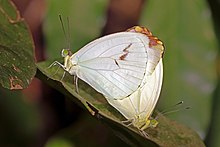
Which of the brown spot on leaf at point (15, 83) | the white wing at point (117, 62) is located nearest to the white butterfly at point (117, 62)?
the white wing at point (117, 62)

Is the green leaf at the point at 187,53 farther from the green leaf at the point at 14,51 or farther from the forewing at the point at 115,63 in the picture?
the green leaf at the point at 14,51

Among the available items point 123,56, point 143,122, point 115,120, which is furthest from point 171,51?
point 115,120

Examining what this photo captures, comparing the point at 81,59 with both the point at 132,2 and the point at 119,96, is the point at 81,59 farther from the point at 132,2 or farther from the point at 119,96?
the point at 132,2

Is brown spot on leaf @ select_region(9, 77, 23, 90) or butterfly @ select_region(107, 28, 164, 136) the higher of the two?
brown spot on leaf @ select_region(9, 77, 23, 90)

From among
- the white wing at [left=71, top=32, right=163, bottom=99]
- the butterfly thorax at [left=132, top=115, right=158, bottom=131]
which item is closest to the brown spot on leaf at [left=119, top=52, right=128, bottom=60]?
the white wing at [left=71, top=32, right=163, bottom=99]

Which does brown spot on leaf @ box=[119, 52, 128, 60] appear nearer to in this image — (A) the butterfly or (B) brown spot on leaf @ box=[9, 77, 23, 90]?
(A) the butterfly

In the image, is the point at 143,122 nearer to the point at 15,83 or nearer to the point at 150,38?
the point at 150,38
